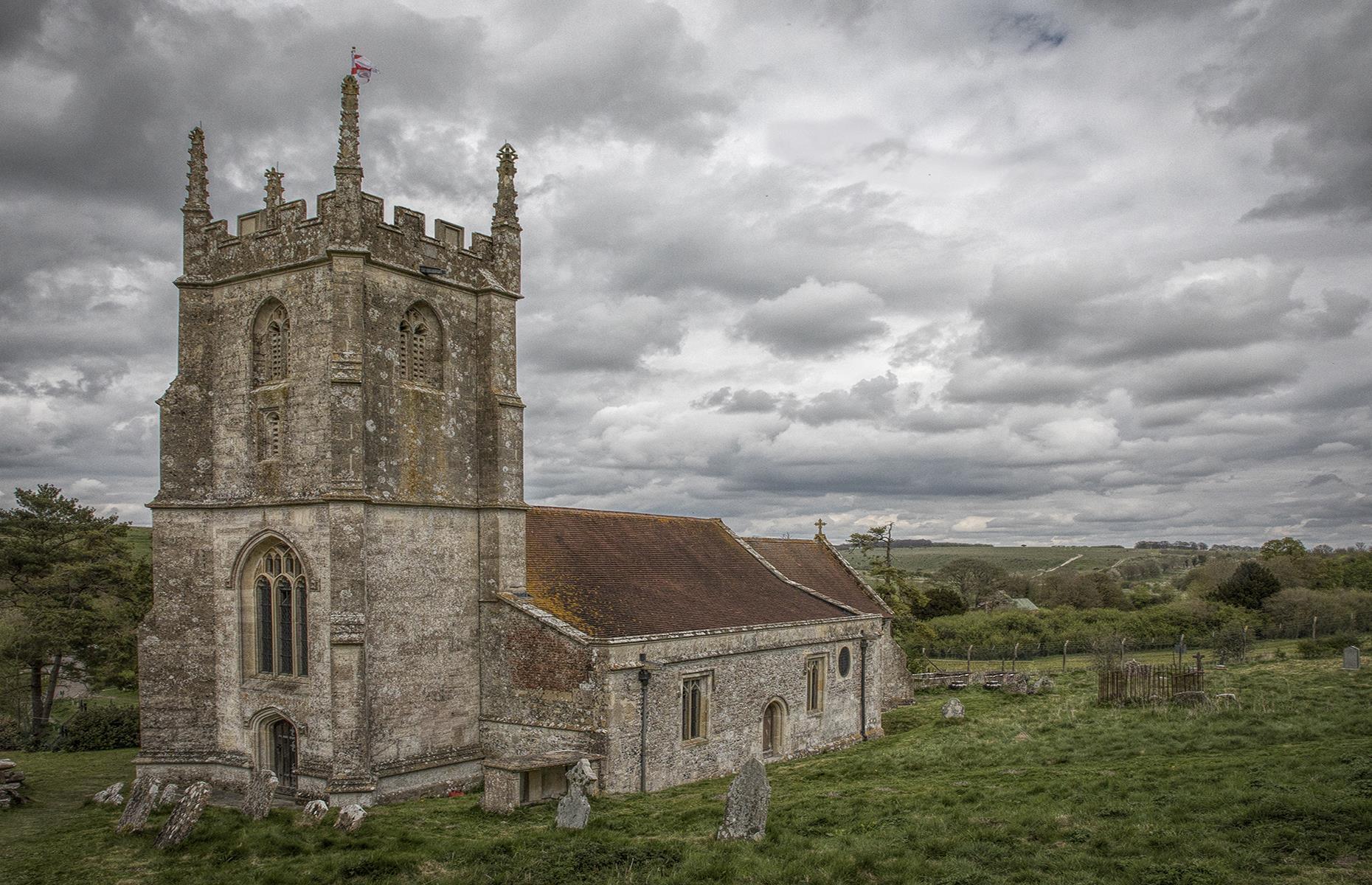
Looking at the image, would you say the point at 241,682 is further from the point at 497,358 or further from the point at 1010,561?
the point at 1010,561

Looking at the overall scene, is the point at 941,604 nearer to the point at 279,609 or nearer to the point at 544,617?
the point at 544,617

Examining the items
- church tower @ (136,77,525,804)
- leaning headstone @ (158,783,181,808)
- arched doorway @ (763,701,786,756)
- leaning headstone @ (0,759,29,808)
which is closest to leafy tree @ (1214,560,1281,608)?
arched doorway @ (763,701,786,756)

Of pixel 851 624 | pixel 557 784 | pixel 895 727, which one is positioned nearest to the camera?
pixel 557 784

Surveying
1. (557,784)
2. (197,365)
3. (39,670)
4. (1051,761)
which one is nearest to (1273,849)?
(1051,761)

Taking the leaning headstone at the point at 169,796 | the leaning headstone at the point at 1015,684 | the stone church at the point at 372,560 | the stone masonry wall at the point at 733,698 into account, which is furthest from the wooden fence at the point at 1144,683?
the leaning headstone at the point at 169,796

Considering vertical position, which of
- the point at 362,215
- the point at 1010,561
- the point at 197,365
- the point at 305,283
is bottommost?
the point at 1010,561

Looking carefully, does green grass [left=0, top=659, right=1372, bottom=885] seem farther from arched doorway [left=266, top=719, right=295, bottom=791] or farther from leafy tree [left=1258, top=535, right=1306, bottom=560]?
leafy tree [left=1258, top=535, right=1306, bottom=560]

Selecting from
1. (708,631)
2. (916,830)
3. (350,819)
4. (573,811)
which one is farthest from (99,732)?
(916,830)

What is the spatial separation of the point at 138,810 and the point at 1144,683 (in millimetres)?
27864

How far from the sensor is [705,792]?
840 inches

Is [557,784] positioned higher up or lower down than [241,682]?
lower down

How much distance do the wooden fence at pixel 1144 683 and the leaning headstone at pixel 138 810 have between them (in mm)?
26828

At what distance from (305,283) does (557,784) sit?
12.8 m

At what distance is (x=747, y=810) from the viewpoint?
15547 millimetres
